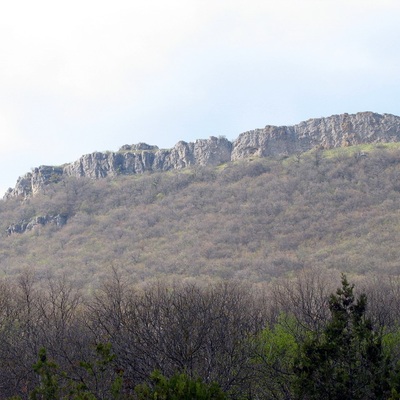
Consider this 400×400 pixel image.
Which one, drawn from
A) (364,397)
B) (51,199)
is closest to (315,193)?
(51,199)

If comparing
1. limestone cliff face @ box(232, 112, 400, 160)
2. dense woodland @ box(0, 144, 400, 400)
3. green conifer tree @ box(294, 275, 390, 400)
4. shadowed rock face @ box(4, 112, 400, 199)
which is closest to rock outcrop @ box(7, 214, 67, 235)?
dense woodland @ box(0, 144, 400, 400)

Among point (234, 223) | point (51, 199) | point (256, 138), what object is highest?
point (256, 138)

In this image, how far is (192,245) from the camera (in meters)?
86.4

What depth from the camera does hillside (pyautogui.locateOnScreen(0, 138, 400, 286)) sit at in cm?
7350

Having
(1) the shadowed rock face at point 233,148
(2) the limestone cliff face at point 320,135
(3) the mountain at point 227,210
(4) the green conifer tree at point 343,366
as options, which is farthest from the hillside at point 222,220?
(4) the green conifer tree at point 343,366

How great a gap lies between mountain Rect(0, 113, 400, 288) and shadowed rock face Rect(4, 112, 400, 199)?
14.2 inches

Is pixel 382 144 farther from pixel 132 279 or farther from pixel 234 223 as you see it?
pixel 132 279

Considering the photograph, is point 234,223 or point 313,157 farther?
point 313,157

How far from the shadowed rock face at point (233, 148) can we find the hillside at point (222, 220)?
6.52 m

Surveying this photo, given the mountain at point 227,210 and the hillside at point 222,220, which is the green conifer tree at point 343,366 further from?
Result: the mountain at point 227,210

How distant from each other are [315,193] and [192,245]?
24937mm

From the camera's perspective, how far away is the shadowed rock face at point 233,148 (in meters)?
130

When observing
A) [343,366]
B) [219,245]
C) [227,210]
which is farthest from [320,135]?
[343,366]

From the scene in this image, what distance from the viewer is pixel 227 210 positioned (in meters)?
98.8
